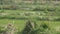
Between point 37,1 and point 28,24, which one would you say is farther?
point 37,1

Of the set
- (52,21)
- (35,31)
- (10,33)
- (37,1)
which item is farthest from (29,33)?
(37,1)

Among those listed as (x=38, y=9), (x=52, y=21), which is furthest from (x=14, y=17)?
(x=38, y=9)

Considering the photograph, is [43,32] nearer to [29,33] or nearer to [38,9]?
[29,33]

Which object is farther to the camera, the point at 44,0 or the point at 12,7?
the point at 44,0

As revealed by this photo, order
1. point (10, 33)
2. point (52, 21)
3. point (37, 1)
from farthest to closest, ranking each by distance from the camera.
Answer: point (37, 1) → point (52, 21) → point (10, 33)

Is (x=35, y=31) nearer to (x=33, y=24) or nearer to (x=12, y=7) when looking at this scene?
(x=33, y=24)

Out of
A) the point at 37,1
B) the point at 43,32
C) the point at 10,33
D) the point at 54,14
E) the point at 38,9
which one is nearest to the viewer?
the point at 10,33

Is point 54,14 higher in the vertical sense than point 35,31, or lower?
lower

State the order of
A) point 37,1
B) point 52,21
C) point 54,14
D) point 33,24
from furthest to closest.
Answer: point 37,1
point 54,14
point 52,21
point 33,24

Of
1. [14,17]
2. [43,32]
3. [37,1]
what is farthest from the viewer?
[37,1]
